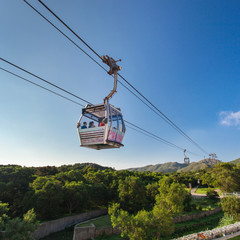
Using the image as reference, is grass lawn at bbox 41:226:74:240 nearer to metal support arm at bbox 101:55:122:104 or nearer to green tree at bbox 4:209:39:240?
green tree at bbox 4:209:39:240

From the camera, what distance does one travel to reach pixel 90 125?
949 cm

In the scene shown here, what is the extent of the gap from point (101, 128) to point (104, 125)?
0.22m

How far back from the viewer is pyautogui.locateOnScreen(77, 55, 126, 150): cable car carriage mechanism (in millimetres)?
8578

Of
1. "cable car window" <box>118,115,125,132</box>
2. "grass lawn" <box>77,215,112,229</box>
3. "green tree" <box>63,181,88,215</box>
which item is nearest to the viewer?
"cable car window" <box>118,115,125,132</box>

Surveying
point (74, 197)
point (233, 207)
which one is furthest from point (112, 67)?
point (74, 197)

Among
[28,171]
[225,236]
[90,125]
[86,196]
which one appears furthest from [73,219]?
[90,125]

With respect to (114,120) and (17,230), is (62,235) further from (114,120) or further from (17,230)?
(114,120)

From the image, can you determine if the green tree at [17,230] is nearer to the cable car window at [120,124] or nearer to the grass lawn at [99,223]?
the grass lawn at [99,223]

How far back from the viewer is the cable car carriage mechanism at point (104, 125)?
8.58 m

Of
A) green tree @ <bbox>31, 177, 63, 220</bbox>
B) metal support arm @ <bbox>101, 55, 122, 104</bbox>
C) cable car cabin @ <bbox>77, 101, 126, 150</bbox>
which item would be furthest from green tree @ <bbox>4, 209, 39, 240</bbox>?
metal support arm @ <bbox>101, 55, 122, 104</bbox>

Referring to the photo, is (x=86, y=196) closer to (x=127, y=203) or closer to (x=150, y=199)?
(x=127, y=203)

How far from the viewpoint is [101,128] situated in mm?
8742

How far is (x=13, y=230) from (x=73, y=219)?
51.8 ft

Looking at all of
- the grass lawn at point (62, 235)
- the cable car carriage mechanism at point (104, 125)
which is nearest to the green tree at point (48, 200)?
the grass lawn at point (62, 235)
